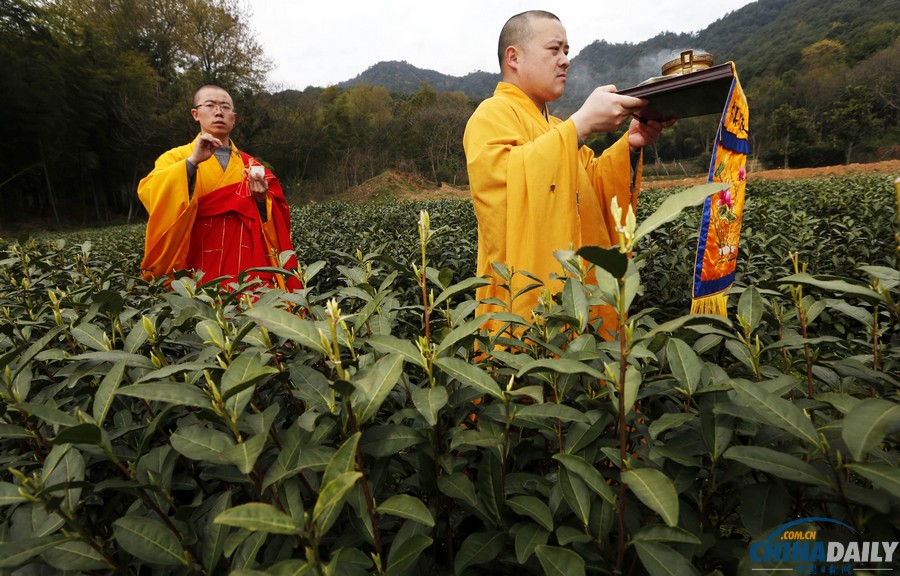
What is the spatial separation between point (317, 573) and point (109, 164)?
43.1 m

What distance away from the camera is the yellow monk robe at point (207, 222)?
2789 mm

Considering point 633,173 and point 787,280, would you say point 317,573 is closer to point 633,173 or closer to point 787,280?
point 787,280

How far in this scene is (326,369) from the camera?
1.22 m

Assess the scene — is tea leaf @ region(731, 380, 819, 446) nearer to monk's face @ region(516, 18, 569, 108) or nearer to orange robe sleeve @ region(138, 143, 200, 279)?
monk's face @ region(516, 18, 569, 108)

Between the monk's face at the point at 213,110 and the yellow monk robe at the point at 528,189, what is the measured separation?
179 cm

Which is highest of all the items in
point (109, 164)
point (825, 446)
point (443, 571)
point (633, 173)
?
point (109, 164)

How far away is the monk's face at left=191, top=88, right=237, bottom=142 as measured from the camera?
2.95 meters

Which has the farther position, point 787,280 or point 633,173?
point 633,173

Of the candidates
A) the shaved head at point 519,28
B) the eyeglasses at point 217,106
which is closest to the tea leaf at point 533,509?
the shaved head at point 519,28

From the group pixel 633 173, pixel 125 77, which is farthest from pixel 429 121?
pixel 633 173

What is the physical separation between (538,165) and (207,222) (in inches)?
92.5

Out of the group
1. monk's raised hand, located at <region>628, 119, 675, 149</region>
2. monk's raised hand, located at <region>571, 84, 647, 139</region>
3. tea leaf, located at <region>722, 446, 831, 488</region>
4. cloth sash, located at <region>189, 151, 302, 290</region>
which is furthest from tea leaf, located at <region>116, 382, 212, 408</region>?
cloth sash, located at <region>189, 151, 302, 290</region>

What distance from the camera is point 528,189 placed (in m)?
1.94

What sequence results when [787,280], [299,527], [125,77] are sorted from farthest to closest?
[125,77]
[787,280]
[299,527]
